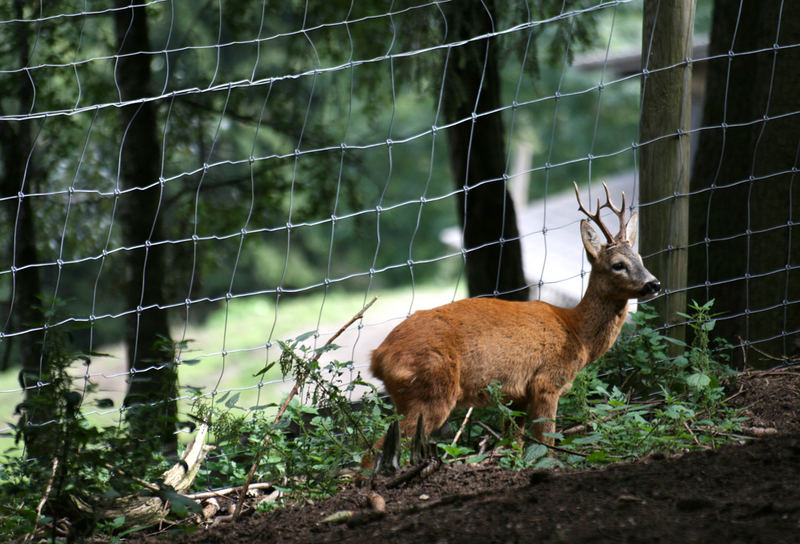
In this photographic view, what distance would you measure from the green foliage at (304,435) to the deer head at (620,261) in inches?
52.5

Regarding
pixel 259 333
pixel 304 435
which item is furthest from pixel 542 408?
pixel 259 333

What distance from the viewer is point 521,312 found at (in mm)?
4492

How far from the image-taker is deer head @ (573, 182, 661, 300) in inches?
176

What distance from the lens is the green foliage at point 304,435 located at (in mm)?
3734

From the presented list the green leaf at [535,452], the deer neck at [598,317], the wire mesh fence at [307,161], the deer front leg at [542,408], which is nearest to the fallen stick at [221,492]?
the wire mesh fence at [307,161]

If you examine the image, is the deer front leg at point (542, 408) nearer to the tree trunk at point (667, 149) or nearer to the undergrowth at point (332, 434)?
the undergrowth at point (332, 434)

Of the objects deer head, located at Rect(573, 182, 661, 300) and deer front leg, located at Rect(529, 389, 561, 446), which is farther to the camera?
deer head, located at Rect(573, 182, 661, 300)

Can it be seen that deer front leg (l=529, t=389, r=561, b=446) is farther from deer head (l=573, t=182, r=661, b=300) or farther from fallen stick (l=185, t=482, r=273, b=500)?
fallen stick (l=185, t=482, r=273, b=500)

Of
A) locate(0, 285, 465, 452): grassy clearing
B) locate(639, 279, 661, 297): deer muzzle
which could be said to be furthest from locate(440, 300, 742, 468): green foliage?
locate(0, 285, 465, 452): grassy clearing

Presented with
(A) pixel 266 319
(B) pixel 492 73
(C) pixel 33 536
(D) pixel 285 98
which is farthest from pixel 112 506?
(A) pixel 266 319

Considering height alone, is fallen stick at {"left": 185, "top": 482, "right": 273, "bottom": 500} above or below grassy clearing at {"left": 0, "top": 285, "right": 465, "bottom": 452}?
below

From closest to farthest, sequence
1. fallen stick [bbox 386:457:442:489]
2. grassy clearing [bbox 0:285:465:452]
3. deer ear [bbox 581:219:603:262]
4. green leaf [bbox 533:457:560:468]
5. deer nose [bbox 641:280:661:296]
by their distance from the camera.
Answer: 1. fallen stick [bbox 386:457:442:489]
2. green leaf [bbox 533:457:560:468]
3. deer nose [bbox 641:280:661:296]
4. deer ear [bbox 581:219:603:262]
5. grassy clearing [bbox 0:285:465:452]

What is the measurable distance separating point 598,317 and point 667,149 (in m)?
1.01

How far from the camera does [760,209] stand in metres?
5.54
